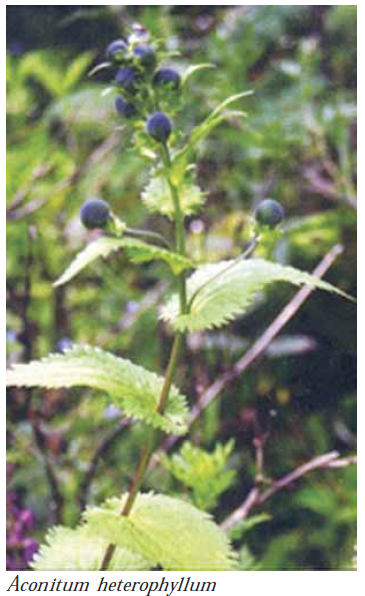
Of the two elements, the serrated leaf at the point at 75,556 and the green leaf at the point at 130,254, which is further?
the serrated leaf at the point at 75,556

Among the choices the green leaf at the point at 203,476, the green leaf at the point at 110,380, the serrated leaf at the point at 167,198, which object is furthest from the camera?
the green leaf at the point at 203,476

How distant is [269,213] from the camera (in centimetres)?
98

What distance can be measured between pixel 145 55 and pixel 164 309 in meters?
0.32

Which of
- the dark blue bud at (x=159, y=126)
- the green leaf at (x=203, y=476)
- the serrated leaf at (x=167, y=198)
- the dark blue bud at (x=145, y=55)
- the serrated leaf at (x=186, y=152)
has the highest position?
the dark blue bud at (x=145, y=55)

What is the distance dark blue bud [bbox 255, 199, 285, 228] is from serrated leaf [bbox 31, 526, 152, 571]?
462mm

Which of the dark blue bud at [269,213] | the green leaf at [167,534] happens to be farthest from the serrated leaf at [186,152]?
the green leaf at [167,534]

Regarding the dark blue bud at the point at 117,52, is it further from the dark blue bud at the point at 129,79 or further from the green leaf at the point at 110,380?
the green leaf at the point at 110,380

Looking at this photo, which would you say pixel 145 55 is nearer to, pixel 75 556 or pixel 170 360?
pixel 170 360

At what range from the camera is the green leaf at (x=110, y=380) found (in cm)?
89

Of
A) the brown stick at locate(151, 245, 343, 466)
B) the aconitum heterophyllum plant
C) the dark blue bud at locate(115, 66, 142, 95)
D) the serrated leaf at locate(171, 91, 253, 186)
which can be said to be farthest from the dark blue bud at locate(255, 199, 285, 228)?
the brown stick at locate(151, 245, 343, 466)

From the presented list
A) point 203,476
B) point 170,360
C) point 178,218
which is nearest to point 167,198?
point 178,218

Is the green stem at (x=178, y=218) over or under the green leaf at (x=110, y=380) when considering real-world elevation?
over

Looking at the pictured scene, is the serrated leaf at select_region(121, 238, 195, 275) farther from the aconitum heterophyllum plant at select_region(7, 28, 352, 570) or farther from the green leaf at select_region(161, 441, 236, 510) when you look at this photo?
the green leaf at select_region(161, 441, 236, 510)
